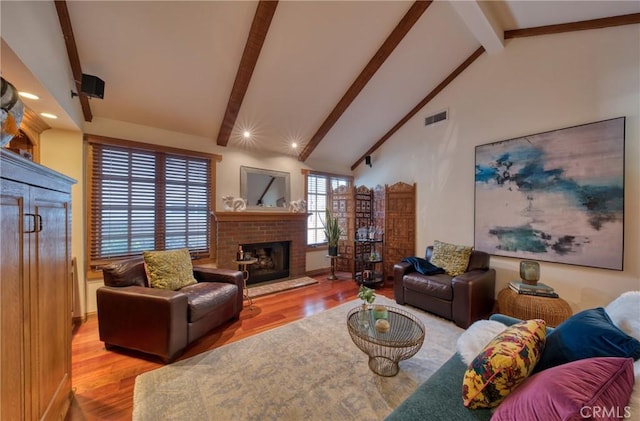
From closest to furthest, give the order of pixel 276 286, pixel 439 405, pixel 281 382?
pixel 439 405 < pixel 281 382 < pixel 276 286

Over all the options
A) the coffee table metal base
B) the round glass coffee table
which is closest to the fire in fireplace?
the round glass coffee table

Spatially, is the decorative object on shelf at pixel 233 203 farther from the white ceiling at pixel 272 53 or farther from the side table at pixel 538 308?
the side table at pixel 538 308

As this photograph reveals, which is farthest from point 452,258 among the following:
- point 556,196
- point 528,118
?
point 528,118

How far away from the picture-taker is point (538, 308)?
2551 mm

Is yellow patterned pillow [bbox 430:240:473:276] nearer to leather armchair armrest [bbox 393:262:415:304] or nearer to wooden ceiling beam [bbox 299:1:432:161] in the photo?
leather armchair armrest [bbox 393:262:415:304]

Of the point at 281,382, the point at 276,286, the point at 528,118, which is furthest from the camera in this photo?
the point at 276,286

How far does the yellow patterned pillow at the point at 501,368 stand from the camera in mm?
982

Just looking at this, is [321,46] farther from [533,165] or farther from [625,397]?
[625,397]

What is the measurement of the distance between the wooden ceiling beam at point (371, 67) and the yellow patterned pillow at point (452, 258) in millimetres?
2620

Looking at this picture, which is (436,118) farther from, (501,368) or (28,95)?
(28,95)

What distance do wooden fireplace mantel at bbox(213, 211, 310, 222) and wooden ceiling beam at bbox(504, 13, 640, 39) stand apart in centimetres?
411

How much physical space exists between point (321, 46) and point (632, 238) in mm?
3953

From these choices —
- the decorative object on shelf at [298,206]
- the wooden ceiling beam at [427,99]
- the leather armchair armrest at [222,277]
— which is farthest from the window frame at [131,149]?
the wooden ceiling beam at [427,99]

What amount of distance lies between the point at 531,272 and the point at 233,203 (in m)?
4.22
